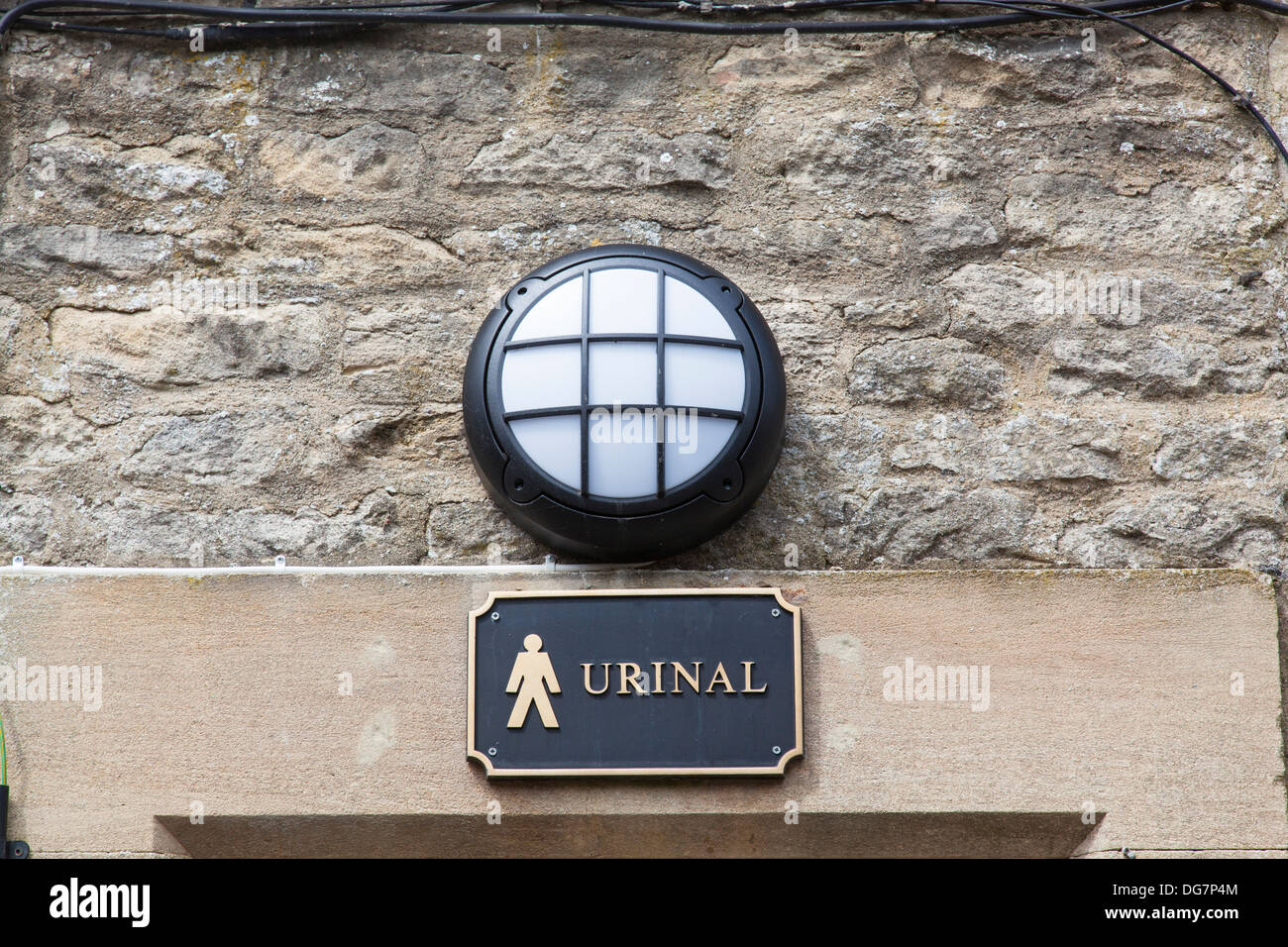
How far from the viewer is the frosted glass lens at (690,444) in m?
2.00

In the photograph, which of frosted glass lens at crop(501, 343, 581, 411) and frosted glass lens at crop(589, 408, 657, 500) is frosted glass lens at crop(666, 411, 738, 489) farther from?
frosted glass lens at crop(501, 343, 581, 411)

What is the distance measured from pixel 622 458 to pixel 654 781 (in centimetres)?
52

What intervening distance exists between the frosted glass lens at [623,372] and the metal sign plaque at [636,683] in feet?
1.07

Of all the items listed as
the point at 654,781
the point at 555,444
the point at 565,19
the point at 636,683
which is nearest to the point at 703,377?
the point at 555,444

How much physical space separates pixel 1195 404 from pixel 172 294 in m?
1.86

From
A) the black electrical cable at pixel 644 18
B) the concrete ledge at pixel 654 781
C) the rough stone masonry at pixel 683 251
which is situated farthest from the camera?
the black electrical cable at pixel 644 18

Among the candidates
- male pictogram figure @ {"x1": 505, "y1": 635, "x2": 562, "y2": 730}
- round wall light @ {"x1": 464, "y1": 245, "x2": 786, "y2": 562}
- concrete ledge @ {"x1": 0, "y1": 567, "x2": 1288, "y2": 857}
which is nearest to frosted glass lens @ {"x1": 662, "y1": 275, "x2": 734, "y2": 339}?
round wall light @ {"x1": 464, "y1": 245, "x2": 786, "y2": 562}

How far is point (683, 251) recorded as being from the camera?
89.5 inches

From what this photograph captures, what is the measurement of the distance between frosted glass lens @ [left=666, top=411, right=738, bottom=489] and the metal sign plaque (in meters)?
0.21

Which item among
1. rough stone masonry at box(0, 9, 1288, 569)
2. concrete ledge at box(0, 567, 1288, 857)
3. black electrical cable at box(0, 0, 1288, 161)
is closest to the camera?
concrete ledge at box(0, 567, 1288, 857)

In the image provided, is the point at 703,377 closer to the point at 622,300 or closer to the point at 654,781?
the point at 622,300

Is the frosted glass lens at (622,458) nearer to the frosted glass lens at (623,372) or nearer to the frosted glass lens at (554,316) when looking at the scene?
the frosted glass lens at (623,372)

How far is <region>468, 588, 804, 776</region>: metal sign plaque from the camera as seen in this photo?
1.99 meters

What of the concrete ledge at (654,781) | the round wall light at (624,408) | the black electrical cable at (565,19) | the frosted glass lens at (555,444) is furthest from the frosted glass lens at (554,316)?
the black electrical cable at (565,19)
